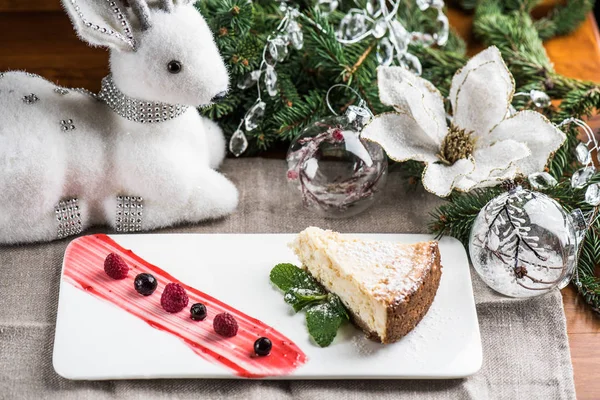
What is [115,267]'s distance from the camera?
1527 mm

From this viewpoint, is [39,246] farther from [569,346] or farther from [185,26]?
[569,346]

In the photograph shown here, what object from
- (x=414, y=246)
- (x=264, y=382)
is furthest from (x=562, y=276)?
(x=264, y=382)

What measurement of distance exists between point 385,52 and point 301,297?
0.63m

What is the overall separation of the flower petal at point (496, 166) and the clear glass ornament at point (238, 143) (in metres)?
0.49

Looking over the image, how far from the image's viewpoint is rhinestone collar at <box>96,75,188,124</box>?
1.54 m

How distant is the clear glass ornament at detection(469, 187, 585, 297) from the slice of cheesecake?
117 millimetres

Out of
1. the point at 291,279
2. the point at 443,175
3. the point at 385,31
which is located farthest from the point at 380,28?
the point at 291,279

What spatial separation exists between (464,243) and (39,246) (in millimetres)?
868

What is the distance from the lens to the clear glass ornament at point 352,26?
1.76 metres

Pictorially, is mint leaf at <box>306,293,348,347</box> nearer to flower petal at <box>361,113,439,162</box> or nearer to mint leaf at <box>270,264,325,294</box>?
mint leaf at <box>270,264,325,294</box>

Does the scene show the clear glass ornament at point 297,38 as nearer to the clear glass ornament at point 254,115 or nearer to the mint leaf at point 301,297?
the clear glass ornament at point 254,115

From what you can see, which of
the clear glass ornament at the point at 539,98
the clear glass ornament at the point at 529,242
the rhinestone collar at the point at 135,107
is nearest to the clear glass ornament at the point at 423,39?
the clear glass ornament at the point at 539,98

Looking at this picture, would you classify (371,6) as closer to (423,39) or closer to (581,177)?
(423,39)

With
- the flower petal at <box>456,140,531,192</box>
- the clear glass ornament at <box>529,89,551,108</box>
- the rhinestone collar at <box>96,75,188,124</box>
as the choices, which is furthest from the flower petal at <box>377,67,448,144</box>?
the rhinestone collar at <box>96,75,188,124</box>
